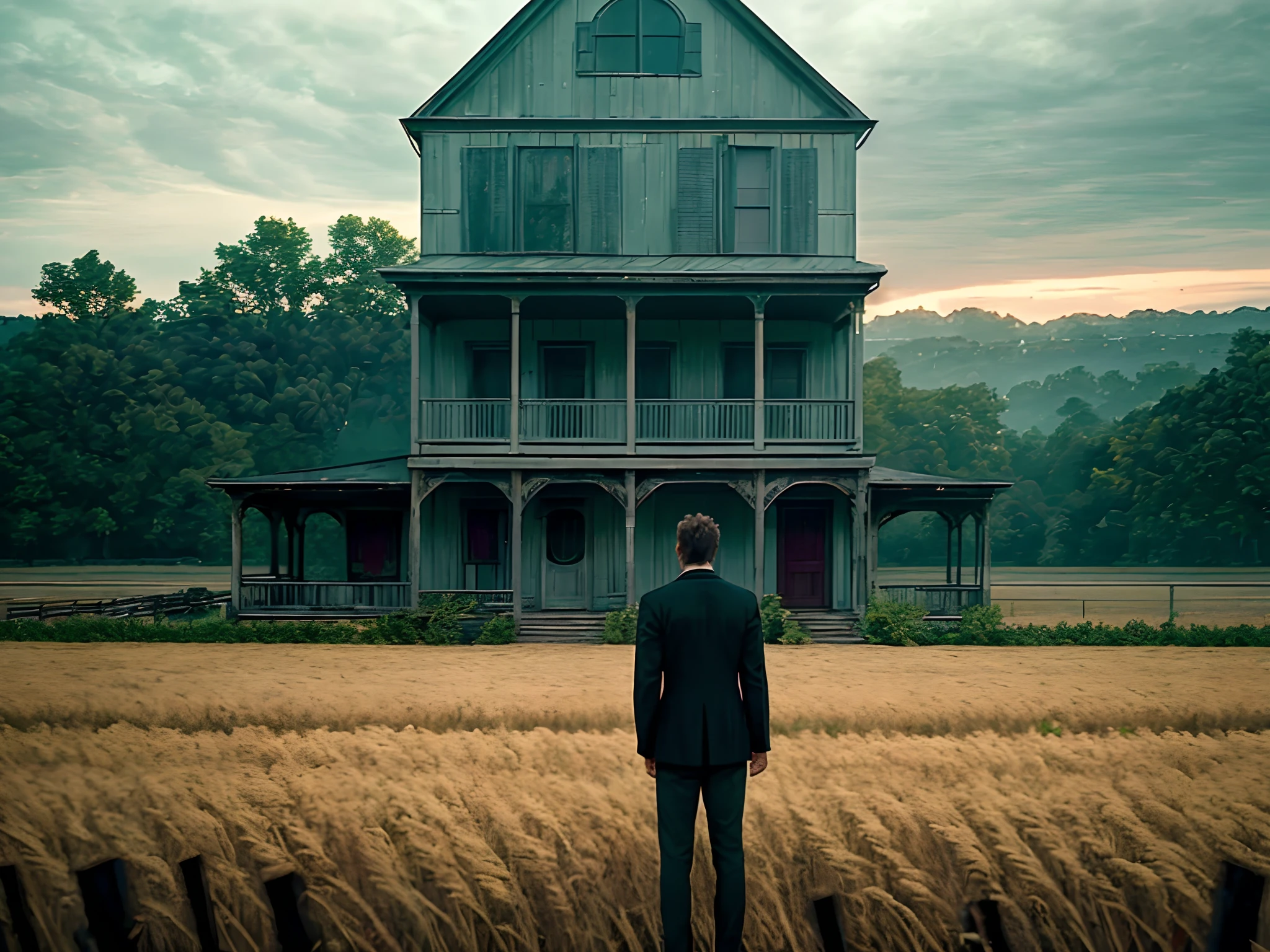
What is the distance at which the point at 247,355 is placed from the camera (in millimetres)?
55812

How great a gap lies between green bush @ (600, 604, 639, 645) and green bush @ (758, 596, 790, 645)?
2.78 m

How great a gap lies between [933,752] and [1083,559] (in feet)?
210

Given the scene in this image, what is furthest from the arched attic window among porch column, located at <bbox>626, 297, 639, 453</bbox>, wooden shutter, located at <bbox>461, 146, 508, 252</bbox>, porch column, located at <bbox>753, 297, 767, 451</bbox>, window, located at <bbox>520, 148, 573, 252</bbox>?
porch column, located at <bbox>753, 297, 767, 451</bbox>

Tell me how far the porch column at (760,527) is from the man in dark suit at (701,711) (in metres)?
16.5

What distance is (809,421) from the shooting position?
76.3 feet

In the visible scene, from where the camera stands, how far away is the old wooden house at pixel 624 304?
78.6ft

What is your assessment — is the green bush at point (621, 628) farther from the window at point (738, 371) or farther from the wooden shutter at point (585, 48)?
the wooden shutter at point (585, 48)

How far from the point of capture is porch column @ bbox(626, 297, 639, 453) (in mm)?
22547

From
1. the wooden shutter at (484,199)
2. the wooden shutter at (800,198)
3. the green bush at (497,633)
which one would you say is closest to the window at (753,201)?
the wooden shutter at (800,198)

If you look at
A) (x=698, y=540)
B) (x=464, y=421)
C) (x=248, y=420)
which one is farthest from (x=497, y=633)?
(x=248, y=420)

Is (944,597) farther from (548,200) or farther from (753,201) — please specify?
(548,200)

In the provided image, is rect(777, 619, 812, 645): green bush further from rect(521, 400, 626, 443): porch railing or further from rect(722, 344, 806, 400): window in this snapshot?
rect(722, 344, 806, 400): window

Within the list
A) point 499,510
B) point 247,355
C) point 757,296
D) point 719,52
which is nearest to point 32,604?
point 499,510

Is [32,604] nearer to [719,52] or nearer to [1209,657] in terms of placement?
[719,52]
